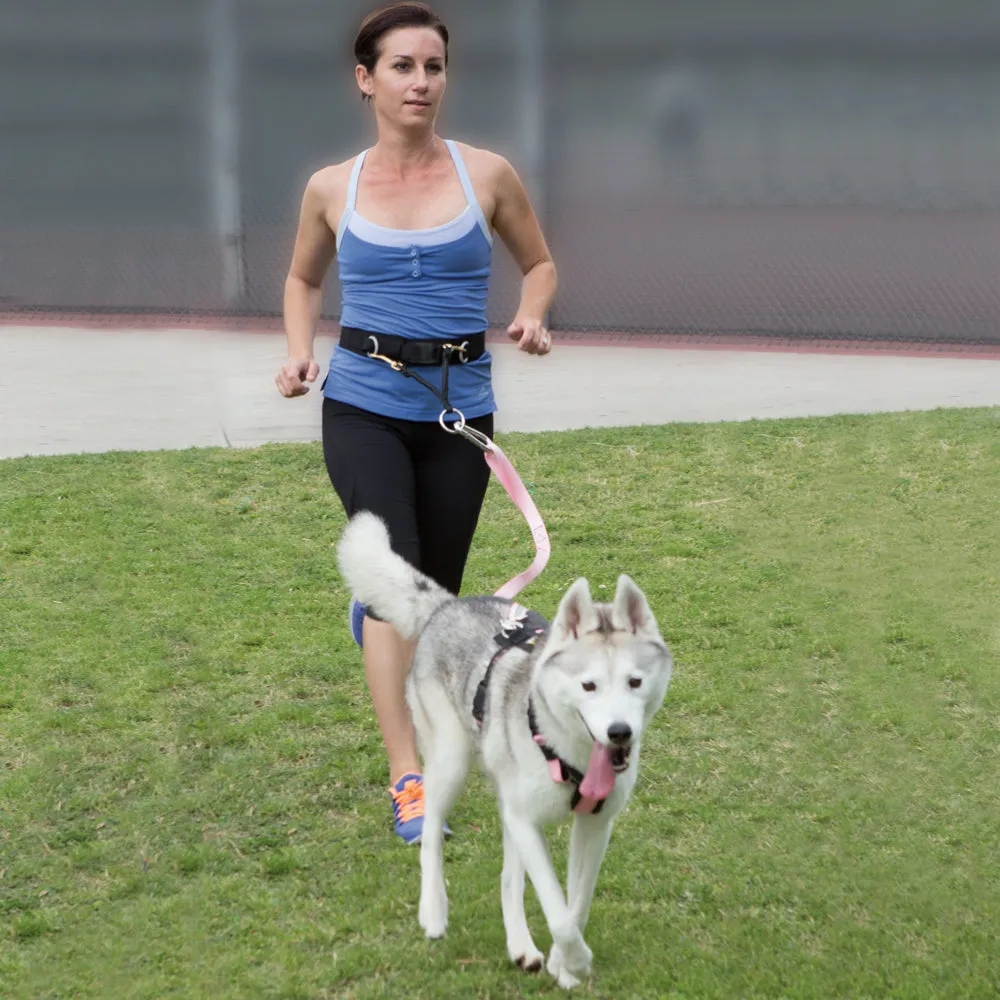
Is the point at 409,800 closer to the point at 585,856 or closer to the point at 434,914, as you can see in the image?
the point at 434,914

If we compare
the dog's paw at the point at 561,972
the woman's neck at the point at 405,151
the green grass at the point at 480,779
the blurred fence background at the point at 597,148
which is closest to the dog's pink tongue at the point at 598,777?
the dog's paw at the point at 561,972

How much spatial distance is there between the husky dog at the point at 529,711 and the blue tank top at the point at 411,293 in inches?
18.2

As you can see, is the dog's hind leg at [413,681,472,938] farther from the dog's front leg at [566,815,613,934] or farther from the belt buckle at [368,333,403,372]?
the belt buckle at [368,333,403,372]

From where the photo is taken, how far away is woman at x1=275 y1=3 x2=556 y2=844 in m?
4.12

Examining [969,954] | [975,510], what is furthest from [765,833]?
[975,510]

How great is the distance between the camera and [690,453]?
864 centimetres

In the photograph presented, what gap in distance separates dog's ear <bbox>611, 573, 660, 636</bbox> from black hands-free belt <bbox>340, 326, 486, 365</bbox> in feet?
4.07

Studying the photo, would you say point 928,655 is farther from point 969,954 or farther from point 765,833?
point 969,954

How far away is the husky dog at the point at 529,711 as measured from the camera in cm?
310

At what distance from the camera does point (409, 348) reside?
4152 mm

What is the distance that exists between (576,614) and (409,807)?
4.67 ft

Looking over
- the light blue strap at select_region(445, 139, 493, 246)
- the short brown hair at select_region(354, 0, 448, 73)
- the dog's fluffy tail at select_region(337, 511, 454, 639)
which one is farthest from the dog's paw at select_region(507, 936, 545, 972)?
the short brown hair at select_region(354, 0, 448, 73)

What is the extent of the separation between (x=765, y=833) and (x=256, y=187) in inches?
426

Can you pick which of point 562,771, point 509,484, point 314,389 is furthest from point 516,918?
point 314,389
